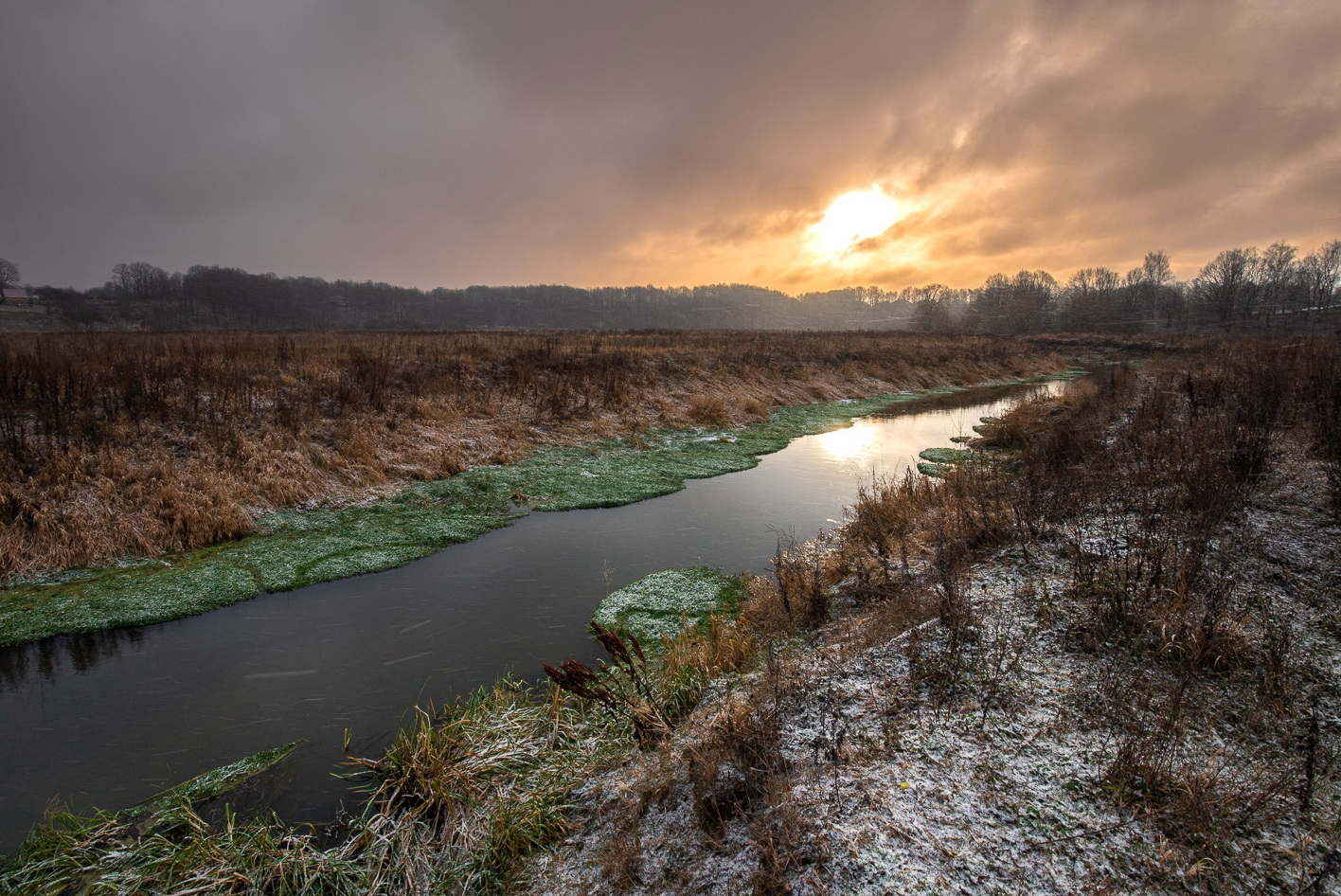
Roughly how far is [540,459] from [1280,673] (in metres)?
12.4

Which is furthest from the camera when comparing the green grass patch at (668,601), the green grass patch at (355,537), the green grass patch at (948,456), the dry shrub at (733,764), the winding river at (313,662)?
the green grass patch at (948,456)

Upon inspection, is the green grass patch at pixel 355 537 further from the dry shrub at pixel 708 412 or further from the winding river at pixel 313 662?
the dry shrub at pixel 708 412

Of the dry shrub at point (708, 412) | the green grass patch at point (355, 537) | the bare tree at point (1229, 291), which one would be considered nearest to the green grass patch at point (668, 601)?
the green grass patch at point (355, 537)

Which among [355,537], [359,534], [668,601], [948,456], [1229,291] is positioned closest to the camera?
[668,601]

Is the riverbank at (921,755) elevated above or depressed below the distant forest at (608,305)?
below

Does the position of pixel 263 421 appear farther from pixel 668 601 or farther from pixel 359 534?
pixel 668 601

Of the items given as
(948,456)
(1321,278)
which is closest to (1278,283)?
(1321,278)

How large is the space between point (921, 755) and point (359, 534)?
28.3ft

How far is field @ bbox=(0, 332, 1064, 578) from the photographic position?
26.1ft

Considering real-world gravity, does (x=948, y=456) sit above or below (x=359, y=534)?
above

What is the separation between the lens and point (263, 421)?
11.5 metres

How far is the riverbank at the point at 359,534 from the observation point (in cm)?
Answer: 641

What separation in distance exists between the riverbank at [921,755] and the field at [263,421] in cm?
631

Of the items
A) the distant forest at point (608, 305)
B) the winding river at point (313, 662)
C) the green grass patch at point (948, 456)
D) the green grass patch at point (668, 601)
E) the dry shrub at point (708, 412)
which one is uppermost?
the distant forest at point (608, 305)
